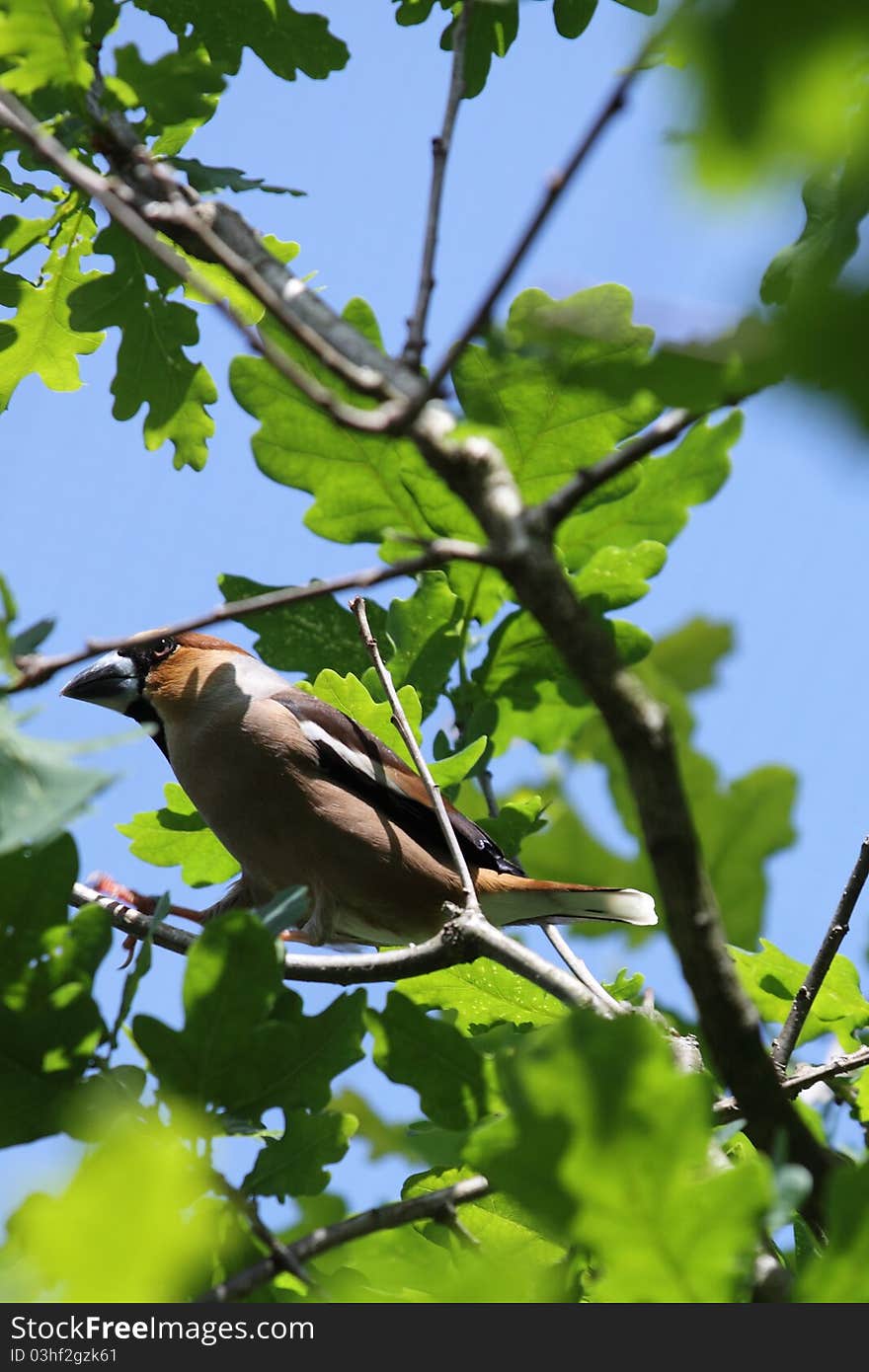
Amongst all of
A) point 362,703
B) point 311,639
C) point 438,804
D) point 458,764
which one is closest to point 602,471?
point 438,804

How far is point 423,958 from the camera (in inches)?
128

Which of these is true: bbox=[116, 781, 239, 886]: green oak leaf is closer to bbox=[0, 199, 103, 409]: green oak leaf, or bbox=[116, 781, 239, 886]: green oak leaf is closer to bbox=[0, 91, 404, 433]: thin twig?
bbox=[0, 199, 103, 409]: green oak leaf

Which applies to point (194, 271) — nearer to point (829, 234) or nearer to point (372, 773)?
point (829, 234)

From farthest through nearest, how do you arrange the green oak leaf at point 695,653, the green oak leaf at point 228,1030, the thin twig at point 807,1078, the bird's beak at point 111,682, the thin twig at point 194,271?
the bird's beak at point 111,682 < the green oak leaf at point 695,653 < the thin twig at point 807,1078 < the green oak leaf at point 228,1030 < the thin twig at point 194,271

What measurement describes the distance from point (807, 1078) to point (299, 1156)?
111 cm

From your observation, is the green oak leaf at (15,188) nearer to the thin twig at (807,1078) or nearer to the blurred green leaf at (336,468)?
the blurred green leaf at (336,468)

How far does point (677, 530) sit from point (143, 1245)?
318 cm

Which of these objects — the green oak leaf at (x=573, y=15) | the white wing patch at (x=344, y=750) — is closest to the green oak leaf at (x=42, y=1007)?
the white wing patch at (x=344, y=750)

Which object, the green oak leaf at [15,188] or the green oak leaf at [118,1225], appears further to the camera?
the green oak leaf at [15,188]

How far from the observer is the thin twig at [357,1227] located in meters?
2.18

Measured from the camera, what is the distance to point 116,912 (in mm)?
3846

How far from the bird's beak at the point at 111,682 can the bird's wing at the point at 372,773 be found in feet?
2.69
